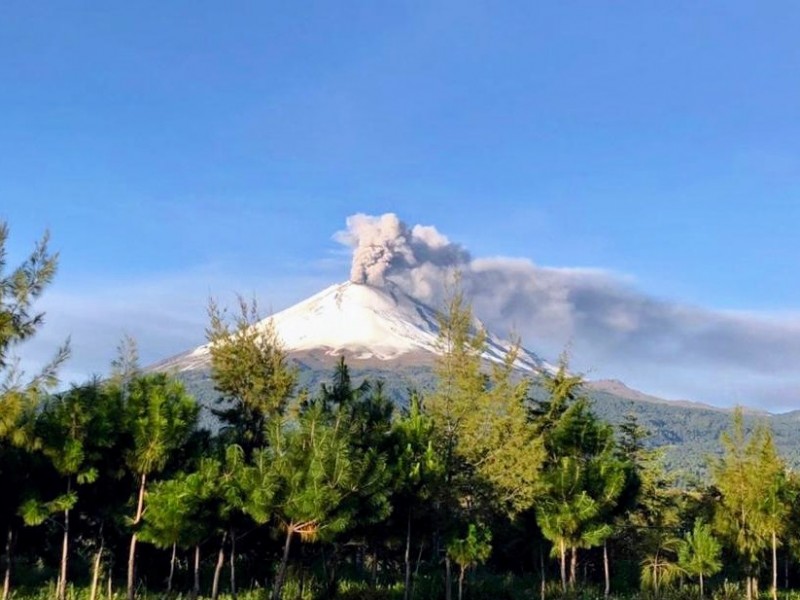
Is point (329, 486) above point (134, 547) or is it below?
above

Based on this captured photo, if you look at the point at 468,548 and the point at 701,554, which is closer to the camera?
the point at 468,548

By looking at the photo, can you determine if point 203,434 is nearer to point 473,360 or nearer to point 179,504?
point 179,504

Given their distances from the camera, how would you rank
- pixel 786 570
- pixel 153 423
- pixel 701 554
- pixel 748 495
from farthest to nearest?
pixel 786 570, pixel 748 495, pixel 701 554, pixel 153 423

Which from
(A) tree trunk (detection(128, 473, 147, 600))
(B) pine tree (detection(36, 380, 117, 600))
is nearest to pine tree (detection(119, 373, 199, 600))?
(A) tree trunk (detection(128, 473, 147, 600))

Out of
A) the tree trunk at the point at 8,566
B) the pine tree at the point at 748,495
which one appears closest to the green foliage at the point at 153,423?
the tree trunk at the point at 8,566

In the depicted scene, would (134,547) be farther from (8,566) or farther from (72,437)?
(8,566)

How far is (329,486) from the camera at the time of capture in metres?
22.1

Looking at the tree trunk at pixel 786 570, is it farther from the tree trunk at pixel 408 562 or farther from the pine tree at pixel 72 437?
the pine tree at pixel 72 437

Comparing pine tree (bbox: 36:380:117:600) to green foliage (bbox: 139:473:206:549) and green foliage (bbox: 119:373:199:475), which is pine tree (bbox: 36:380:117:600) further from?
green foliage (bbox: 139:473:206:549)

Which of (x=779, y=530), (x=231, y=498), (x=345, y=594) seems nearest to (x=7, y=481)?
(x=231, y=498)

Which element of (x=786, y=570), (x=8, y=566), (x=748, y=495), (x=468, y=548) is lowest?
(x=786, y=570)

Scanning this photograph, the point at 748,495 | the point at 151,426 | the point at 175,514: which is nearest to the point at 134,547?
the point at 175,514

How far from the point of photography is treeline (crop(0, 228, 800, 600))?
22938mm

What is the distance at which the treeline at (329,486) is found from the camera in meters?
22.9
